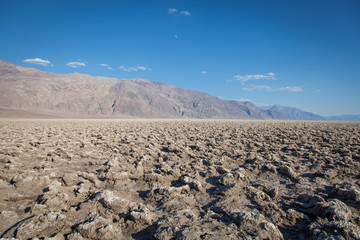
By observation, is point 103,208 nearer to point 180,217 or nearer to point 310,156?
point 180,217

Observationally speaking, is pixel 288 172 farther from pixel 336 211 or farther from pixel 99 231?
pixel 99 231

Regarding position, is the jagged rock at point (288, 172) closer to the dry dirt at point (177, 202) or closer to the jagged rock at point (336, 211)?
the dry dirt at point (177, 202)

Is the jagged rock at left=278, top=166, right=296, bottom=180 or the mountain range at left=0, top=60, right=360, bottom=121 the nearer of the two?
the jagged rock at left=278, top=166, right=296, bottom=180

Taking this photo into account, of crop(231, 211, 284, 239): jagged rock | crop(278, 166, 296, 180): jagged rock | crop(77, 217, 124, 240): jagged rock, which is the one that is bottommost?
crop(77, 217, 124, 240): jagged rock

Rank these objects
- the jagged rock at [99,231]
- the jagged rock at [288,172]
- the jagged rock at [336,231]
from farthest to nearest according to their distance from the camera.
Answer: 1. the jagged rock at [288,172]
2. the jagged rock at [99,231]
3. the jagged rock at [336,231]

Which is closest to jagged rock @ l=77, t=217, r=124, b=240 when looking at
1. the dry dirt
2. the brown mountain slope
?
the dry dirt

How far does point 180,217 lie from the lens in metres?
1.77

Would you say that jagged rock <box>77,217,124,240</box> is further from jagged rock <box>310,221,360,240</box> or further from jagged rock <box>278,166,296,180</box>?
jagged rock <box>278,166,296,180</box>

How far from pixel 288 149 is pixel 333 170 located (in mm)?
1814

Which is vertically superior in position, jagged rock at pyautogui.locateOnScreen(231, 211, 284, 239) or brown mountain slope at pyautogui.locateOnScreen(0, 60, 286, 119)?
brown mountain slope at pyautogui.locateOnScreen(0, 60, 286, 119)

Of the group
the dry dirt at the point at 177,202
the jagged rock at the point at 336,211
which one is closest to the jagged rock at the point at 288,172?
the dry dirt at the point at 177,202

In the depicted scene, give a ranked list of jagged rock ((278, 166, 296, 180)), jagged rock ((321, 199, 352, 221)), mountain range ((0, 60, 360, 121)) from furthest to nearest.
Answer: mountain range ((0, 60, 360, 121)), jagged rock ((278, 166, 296, 180)), jagged rock ((321, 199, 352, 221))

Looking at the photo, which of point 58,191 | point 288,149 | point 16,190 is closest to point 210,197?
point 58,191

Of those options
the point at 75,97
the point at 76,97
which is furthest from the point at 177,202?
the point at 76,97
